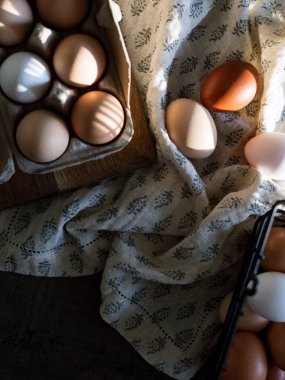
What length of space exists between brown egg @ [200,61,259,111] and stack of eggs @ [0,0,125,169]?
0.47 ft

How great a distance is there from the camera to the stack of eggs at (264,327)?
2.39ft

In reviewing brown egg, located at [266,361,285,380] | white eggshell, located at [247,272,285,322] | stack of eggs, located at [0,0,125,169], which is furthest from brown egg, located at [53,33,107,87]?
brown egg, located at [266,361,285,380]

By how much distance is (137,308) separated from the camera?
2.85 ft

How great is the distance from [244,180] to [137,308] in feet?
0.91

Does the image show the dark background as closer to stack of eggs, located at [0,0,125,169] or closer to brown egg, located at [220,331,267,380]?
brown egg, located at [220,331,267,380]

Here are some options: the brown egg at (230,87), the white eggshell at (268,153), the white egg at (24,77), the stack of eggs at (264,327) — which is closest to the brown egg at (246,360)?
the stack of eggs at (264,327)

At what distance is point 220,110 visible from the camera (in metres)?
0.82

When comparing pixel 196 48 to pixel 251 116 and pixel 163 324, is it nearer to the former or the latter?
pixel 251 116

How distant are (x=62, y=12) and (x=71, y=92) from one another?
0.36ft

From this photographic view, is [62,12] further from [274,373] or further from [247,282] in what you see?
[274,373]

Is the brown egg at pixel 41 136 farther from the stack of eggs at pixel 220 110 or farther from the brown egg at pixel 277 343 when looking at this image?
the brown egg at pixel 277 343

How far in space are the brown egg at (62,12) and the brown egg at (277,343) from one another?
540 millimetres

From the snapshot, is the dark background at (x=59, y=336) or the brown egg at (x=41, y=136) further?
the dark background at (x=59, y=336)

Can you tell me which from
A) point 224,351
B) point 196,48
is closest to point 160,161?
point 196,48
